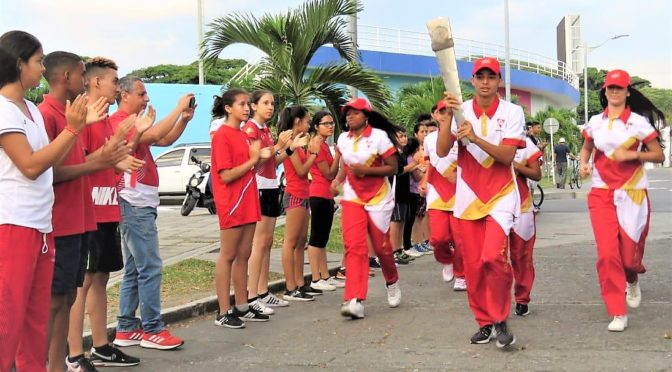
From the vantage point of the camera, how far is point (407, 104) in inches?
1104

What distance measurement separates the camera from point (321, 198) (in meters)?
9.07

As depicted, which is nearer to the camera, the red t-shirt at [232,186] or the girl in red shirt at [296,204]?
the red t-shirt at [232,186]

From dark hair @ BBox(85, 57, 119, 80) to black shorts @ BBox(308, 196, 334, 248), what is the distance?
3.64 meters

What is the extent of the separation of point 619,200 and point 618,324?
1014mm

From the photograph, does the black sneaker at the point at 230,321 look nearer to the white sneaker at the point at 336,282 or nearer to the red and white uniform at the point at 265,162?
the red and white uniform at the point at 265,162

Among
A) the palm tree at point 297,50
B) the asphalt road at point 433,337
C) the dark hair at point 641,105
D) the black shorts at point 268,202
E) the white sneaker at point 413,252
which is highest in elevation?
the palm tree at point 297,50

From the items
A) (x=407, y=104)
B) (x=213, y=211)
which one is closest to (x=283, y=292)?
(x=213, y=211)

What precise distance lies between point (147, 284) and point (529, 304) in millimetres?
3629

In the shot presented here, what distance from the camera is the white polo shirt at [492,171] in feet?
20.3

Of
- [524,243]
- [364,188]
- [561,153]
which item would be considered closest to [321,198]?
[364,188]

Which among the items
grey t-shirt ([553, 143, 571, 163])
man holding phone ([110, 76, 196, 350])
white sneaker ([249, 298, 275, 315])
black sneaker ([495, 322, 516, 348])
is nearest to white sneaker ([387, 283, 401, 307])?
white sneaker ([249, 298, 275, 315])

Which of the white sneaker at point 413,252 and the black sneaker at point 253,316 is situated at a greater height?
the white sneaker at point 413,252

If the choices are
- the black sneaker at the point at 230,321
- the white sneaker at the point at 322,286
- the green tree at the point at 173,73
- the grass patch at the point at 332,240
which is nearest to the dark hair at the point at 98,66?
the black sneaker at the point at 230,321

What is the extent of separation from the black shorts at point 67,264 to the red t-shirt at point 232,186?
224 cm
